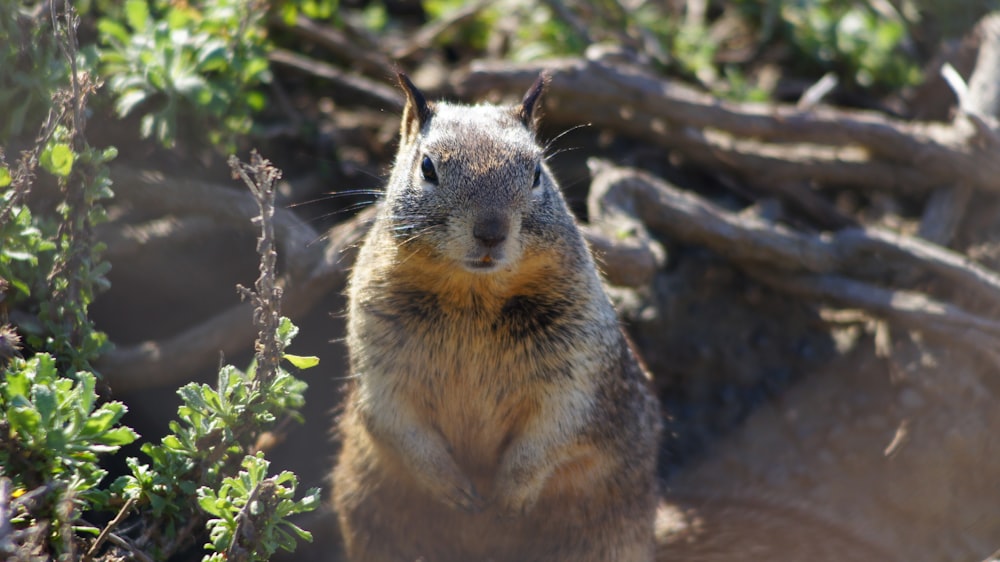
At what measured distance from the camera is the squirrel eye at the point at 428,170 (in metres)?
3.74

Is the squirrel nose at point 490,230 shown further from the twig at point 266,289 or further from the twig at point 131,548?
the twig at point 131,548

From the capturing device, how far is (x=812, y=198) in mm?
5945

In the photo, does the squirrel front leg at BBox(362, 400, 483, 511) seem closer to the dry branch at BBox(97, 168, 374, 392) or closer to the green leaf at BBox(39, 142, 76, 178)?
the dry branch at BBox(97, 168, 374, 392)

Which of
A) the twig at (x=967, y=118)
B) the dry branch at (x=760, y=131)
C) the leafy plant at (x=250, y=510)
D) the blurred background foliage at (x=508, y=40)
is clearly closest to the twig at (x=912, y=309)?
the twig at (x=967, y=118)

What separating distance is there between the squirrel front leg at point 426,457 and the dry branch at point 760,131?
2565 millimetres

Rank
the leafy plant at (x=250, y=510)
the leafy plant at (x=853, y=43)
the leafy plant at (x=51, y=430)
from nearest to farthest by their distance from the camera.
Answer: the leafy plant at (x=51, y=430) → the leafy plant at (x=250, y=510) → the leafy plant at (x=853, y=43)

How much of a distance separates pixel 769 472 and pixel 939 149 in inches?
84.2

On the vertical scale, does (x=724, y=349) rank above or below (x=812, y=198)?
below

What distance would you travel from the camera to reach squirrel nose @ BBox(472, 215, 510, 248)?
135 inches

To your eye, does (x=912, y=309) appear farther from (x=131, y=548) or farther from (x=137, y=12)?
(x=137, y=12)

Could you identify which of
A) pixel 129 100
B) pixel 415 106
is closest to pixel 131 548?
pixel 415 106

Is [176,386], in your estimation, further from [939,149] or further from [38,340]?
[939,149]

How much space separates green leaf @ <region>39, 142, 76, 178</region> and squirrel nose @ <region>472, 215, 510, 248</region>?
1.58 metres

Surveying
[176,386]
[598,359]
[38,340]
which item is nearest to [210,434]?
[38,340]
